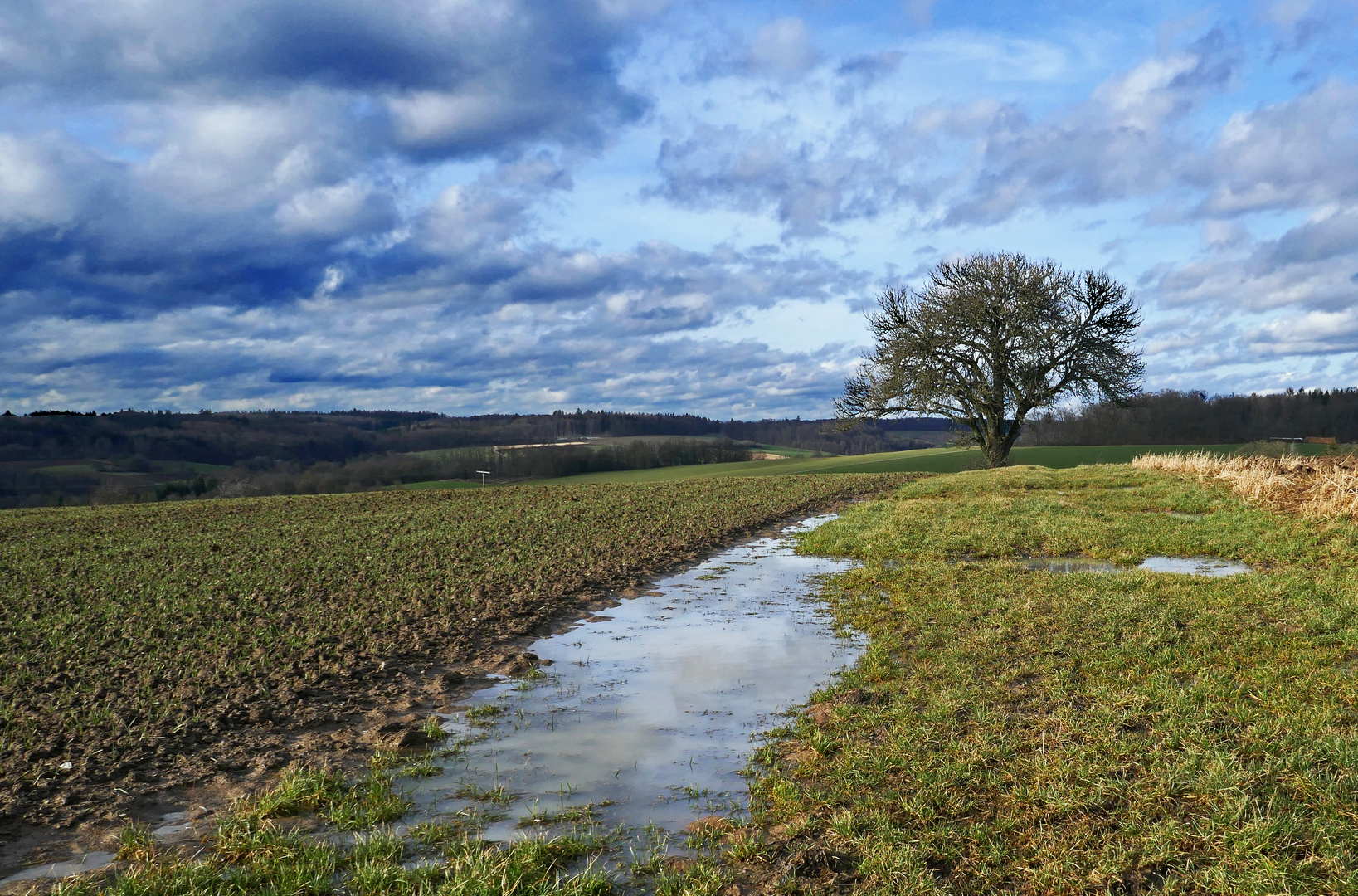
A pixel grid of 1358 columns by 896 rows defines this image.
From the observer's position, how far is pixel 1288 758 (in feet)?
15.1

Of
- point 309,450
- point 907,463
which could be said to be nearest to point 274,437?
point 309,450

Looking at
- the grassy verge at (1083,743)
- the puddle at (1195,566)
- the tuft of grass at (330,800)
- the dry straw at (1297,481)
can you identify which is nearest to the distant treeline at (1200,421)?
the dry straw at (1297,481)

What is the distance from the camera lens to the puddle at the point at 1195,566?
1094 centimetres

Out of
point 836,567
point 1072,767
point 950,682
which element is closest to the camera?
point 1072,767

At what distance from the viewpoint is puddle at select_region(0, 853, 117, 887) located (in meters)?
3.89

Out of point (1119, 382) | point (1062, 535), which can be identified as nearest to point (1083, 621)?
point (1062, 535)

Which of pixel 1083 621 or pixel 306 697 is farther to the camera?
pixel 1083 621

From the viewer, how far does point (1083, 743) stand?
16.4 feet

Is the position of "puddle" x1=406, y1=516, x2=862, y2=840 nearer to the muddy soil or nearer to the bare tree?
the muddy soil

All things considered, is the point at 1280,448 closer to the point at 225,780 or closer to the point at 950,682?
the point at 950,682

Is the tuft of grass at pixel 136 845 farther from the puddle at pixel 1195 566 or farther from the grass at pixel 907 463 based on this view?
the grass at pixel 907 463

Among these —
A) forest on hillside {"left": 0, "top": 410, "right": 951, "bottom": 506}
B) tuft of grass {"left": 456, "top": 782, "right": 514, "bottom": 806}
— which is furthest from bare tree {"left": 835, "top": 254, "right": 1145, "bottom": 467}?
tuft of grass {"left": 456, "top": 782, "right": 514, "bottom": 806}

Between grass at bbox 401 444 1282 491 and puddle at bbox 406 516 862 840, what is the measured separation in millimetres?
28681

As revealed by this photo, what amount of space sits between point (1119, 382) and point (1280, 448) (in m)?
8.68
